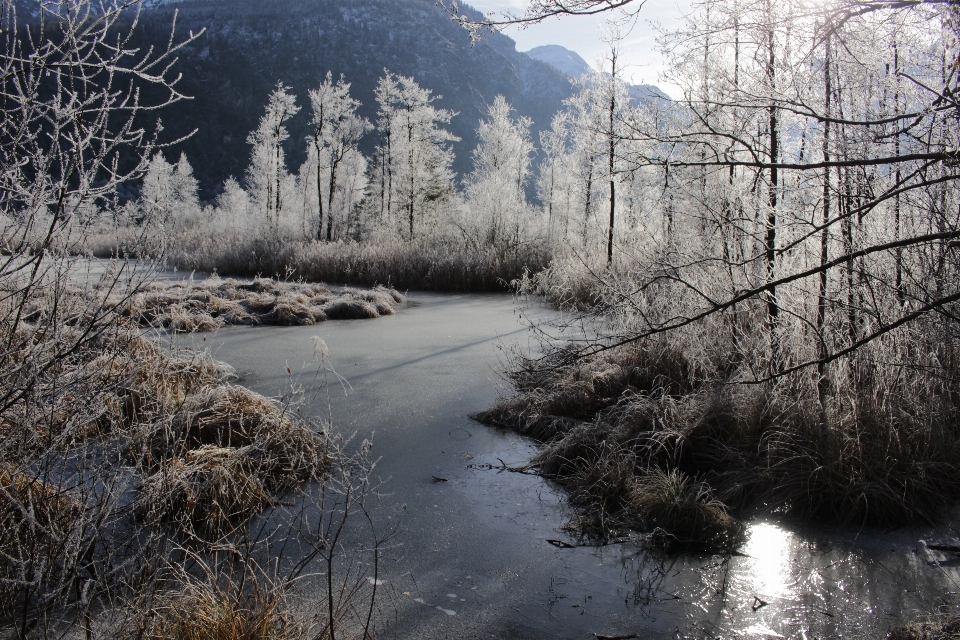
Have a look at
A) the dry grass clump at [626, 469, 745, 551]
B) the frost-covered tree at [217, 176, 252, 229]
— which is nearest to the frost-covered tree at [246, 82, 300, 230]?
the frost-covered tree at [217, 176, 252, 229]

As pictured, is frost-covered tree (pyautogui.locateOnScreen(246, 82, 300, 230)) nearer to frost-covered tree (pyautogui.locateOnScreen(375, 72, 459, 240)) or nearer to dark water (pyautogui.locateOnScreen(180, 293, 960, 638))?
frost-covered tree (pyautogui.locateOnScreen(375, 72, 459, 240))

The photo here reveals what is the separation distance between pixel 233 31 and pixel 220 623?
11206cm

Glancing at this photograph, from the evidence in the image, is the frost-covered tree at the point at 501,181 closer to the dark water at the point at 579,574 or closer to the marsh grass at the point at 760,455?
the marsh grass at the point at 760,455

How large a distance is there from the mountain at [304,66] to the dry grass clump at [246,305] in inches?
2179

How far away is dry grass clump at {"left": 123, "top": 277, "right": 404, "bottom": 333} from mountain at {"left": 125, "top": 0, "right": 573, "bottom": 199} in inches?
2179

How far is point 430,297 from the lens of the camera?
38.9 feet

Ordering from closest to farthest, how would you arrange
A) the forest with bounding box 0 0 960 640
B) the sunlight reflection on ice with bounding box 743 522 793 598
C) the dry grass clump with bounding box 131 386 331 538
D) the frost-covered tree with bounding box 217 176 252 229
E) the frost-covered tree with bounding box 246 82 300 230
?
1. the forest with bounding box 0 0 960 640
2. the sunlight reflection on ice with bounding box 743 522 793 598
3. the dry grass clump with bounding box 131 386 331 538
4. the frost-covered tree with bounding box 246 82 300 230
5. the frost-covered tree with bounding box 217 176 252 229

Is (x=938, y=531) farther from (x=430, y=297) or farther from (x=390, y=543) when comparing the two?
(x=430, y=297)

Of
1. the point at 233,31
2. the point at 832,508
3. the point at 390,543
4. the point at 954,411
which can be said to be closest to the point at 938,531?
the point at 832,508

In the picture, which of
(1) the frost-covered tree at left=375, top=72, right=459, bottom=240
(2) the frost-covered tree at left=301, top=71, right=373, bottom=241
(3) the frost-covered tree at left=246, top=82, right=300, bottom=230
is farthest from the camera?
(3) the frost-covered tree at left=246, top=82, right=300, bottom=230

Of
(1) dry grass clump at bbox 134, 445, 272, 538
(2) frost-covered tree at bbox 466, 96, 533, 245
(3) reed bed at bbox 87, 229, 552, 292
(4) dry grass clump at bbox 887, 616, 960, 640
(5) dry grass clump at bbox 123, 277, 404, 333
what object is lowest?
(4) dry grass clump at bbox 887, 616, 960, 640

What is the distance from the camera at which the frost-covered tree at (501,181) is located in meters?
15.9

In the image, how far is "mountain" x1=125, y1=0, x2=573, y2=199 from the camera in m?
72.2

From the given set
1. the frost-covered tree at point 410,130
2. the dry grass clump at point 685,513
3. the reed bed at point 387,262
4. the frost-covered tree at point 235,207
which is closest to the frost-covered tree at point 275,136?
the frost-covered tree at point 410,130
